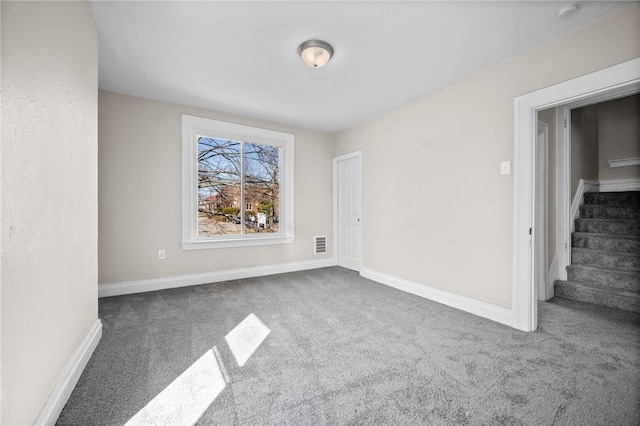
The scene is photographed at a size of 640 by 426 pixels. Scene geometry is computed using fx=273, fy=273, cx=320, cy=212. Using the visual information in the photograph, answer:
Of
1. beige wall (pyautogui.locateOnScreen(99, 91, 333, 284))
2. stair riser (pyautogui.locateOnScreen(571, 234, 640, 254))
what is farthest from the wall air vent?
stair riser (pyautogui.locateOnScreen(571, 234, 640, 254))

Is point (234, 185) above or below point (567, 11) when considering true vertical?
below

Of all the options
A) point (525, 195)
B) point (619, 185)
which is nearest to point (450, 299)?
point (525, 195)

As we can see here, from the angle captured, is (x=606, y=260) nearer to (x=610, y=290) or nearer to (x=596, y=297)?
(x=610, y=290)

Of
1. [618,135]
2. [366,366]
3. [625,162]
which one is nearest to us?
[366,366]

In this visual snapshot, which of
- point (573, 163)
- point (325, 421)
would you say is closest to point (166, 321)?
point (325, 421)

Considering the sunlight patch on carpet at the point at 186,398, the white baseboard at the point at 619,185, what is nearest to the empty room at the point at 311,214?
the sunlight patch on carpet at the point at 186,398

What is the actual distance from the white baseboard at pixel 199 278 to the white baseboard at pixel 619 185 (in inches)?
178

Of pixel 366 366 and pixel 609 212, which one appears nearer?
pixel 366 366

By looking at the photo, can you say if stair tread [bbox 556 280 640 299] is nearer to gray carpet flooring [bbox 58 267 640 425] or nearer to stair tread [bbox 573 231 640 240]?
gray carpet flooring [bbox 58 267 640 425]

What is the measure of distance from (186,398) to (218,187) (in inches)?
117

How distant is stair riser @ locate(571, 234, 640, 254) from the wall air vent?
3.47m

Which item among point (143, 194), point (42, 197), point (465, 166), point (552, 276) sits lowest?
point (552, 276)

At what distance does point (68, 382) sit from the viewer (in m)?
1.51

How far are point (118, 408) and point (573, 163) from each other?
17.4 ft
